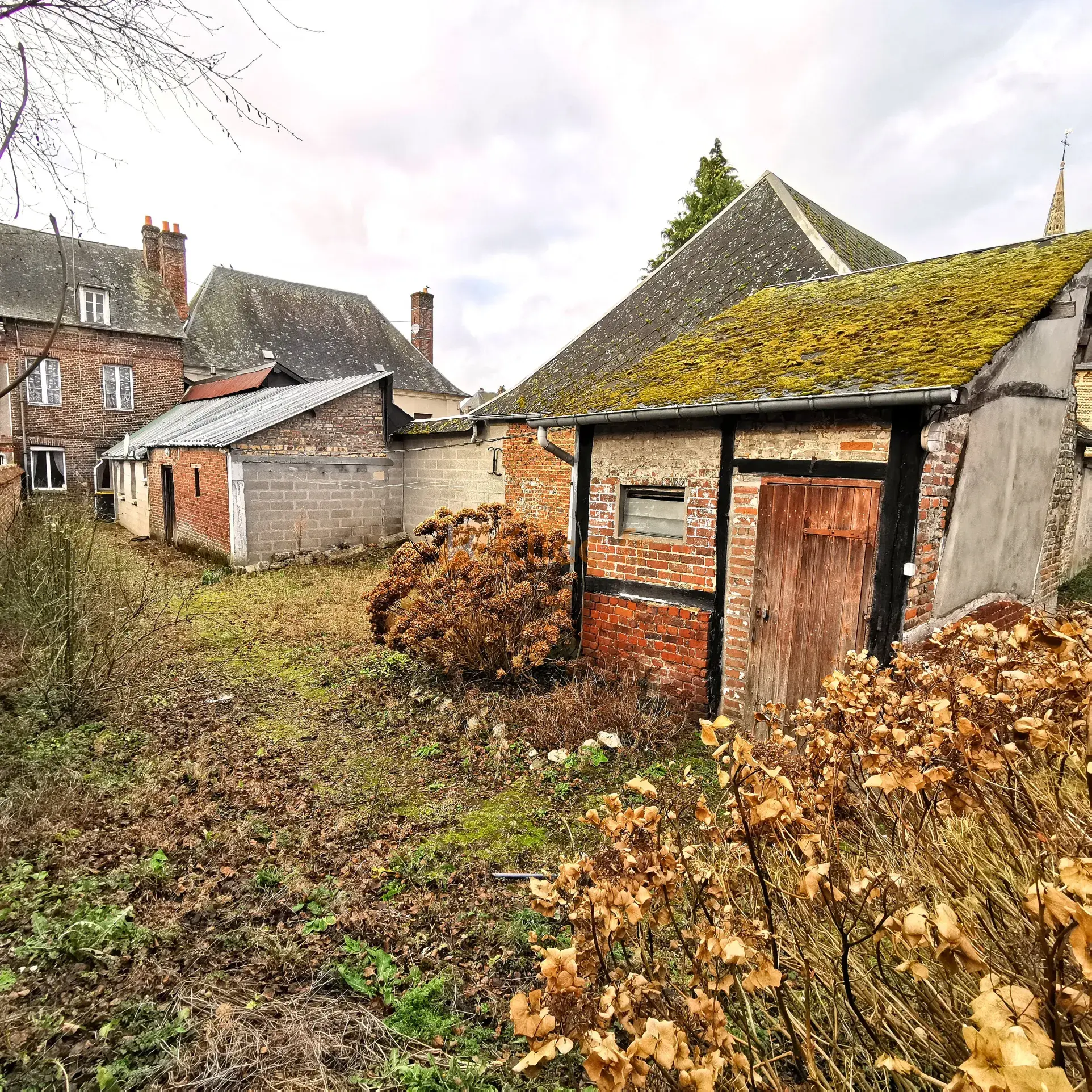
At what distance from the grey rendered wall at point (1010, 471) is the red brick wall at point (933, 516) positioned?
0.13 metres

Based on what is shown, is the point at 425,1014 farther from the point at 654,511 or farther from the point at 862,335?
the point at 862,335

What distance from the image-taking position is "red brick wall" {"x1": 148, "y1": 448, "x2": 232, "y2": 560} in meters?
13.7

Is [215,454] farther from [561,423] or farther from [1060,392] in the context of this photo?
[1060,392]

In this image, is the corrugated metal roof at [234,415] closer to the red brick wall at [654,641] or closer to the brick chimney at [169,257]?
the brick chimney at [169,257]

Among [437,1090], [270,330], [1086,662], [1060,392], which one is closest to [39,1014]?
[437,1090]

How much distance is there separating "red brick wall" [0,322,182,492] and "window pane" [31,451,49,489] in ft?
1.70

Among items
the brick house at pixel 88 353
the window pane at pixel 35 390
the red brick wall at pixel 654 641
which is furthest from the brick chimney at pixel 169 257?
the red brick wall at pixel 654 641

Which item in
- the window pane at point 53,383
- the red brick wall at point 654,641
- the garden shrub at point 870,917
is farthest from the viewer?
the window pane at point 53,383

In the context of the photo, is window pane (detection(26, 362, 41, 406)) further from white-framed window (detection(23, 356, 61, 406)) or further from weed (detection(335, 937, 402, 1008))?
weed (detection(335, 937, 402, 1008))

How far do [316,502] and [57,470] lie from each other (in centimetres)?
1585

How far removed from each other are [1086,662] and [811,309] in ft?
17.0

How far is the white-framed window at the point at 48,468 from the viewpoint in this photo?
2286cm

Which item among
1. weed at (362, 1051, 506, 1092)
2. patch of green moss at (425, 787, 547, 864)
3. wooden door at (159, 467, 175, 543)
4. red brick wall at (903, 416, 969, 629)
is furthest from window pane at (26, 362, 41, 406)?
red brick wall at (903, 416, 969, 629)

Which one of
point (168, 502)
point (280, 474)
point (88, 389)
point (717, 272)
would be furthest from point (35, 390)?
point (717, 272)
